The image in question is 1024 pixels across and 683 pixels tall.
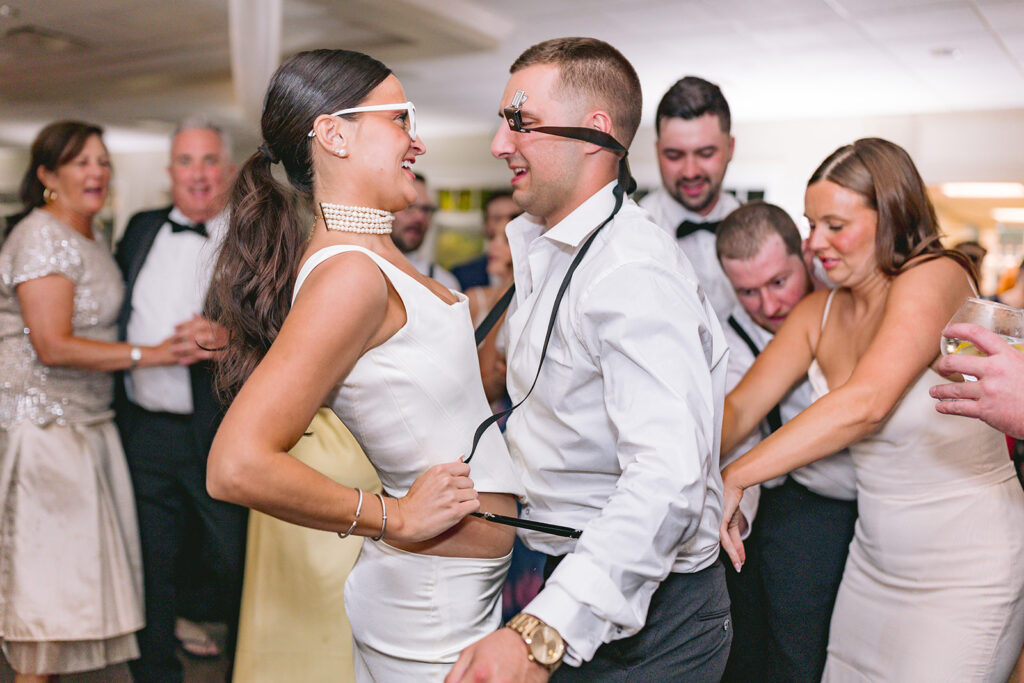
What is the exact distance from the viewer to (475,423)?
1.55m

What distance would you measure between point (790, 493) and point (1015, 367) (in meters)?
0.96

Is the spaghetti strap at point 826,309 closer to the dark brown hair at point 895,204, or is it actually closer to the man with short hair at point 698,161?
the dark brown hair at point 895,204

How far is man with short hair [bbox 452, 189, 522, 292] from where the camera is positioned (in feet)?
16.1

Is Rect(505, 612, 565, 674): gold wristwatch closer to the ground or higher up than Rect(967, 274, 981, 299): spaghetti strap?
closer to the ground

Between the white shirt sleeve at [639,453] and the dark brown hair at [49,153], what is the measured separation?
2565mm

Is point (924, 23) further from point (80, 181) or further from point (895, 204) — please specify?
point (80, 181)

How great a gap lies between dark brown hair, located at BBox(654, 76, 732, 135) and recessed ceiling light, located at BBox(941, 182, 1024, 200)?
733 centimetres

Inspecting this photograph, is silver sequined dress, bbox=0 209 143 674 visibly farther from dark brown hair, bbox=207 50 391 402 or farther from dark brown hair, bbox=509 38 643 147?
dark brown hair, bbox=509 38 643 147

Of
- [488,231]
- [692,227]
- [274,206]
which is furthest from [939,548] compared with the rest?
[488,231]

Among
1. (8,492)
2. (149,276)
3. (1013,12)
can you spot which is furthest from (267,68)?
(1013,12)

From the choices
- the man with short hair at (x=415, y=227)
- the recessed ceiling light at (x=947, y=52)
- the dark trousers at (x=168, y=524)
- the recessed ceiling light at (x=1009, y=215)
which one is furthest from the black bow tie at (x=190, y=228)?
the recessed ceiling light at (x=1009, y=215)

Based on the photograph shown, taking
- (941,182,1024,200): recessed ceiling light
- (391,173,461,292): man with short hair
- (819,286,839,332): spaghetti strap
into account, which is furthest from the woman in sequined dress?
Result: (941,182,1024,200): recessed ceiling light

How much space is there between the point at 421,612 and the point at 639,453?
51 cm

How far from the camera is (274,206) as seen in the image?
1.69 m
